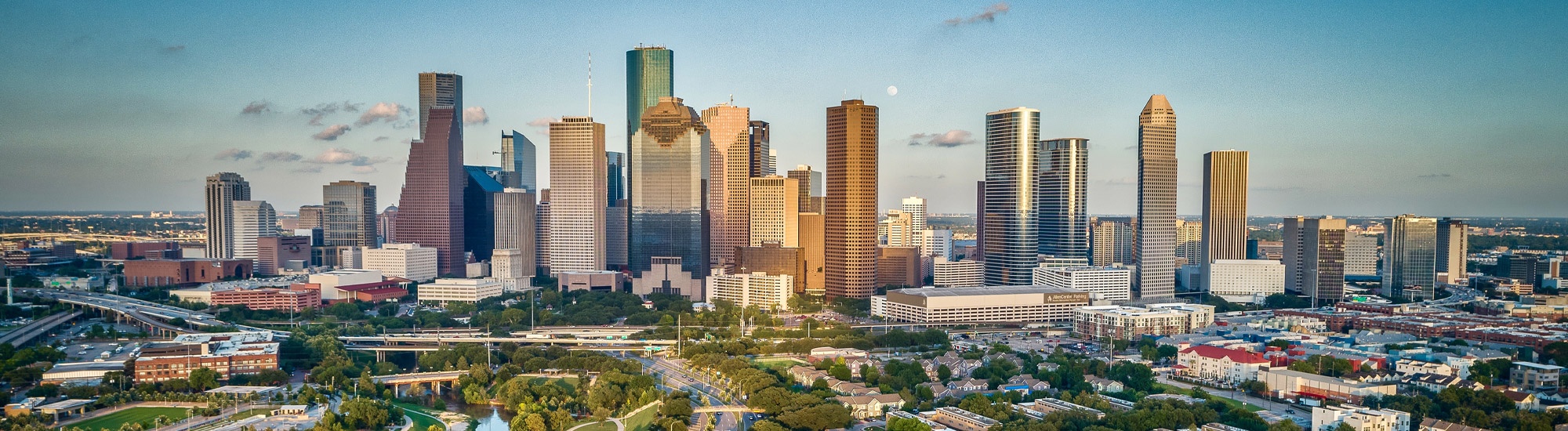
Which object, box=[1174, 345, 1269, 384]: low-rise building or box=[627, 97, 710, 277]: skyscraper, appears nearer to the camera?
box=[1174, 345, 1269, 384]: low-rise building

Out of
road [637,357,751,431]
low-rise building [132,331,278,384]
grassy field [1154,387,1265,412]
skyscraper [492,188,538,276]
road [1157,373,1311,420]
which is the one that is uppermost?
skyscraper [492,188,538,276]

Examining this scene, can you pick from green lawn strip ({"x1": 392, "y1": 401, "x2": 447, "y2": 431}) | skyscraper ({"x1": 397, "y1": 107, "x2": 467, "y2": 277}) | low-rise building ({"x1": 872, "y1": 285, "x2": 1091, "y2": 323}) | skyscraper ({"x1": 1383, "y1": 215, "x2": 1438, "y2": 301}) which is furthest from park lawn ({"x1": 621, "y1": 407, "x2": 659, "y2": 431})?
skyscraper ({"x1": 1383, "y1": 215, "x2": 1438, "y2": 301})

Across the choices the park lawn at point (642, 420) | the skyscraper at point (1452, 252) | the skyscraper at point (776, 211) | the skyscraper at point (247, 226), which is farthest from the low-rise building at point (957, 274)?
the skyscraper at point (247, 226)

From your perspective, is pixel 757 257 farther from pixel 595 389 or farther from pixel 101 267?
pixel 101 267

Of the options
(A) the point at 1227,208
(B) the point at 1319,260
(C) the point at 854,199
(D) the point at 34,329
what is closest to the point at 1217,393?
(C) the point at 854,199

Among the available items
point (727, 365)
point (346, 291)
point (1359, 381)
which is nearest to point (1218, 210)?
point (1359, 381)

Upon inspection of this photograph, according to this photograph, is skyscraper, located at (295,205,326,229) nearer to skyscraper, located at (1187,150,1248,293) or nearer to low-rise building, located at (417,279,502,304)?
low-rise building, located at (417,279,502,304)

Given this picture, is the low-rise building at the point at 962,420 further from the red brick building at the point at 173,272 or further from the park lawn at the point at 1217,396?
the red brick building at the point at 173,272
